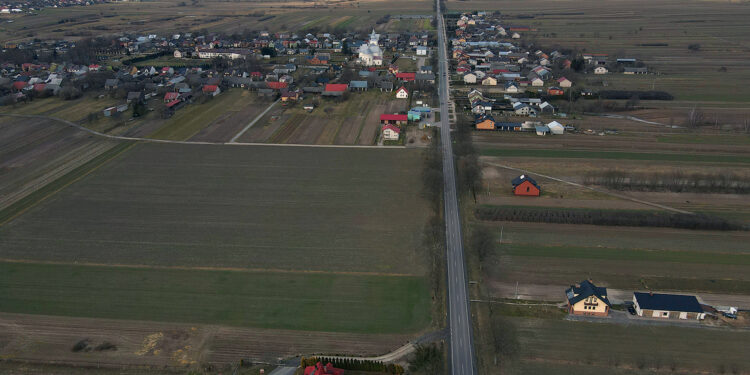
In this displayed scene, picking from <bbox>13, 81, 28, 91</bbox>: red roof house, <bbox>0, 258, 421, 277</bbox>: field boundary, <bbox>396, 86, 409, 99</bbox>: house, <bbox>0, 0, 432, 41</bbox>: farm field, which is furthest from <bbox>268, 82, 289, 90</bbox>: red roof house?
Result: <bbox>0, 0, 432, 41</bbox>: farm field

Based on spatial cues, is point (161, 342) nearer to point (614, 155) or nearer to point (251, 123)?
point (251, 123)

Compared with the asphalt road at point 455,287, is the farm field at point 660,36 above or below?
above

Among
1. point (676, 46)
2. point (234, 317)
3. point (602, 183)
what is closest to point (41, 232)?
point (234, 317)

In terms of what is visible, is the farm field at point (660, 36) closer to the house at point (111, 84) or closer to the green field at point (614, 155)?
the green field at point (614, 155)

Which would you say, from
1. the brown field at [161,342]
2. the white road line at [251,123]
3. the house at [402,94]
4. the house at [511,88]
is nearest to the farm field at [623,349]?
the brown field at [161,342]

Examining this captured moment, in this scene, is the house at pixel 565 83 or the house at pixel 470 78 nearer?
the house at pixel 565 83

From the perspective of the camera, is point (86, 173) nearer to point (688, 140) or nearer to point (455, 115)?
point (455, 115)
